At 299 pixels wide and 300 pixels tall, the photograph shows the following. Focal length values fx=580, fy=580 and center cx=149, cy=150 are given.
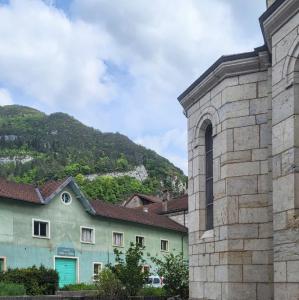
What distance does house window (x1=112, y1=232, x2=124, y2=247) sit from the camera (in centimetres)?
4406

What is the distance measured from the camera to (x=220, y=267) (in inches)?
494

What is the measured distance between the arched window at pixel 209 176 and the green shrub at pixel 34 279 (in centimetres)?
1796

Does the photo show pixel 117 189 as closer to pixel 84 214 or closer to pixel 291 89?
pixel 84 214

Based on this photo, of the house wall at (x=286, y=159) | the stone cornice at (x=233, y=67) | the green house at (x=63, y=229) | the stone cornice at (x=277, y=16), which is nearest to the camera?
the house wall at (x=286, y=159)

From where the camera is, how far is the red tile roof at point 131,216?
43944 mm

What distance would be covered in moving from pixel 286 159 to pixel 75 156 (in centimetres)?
11964

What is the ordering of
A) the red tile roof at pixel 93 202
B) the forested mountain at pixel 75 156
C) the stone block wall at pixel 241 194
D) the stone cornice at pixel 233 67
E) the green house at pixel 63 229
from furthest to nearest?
the forested mountain at pixel 75 156 → the red tile roof at pixel 93 202 → the green house at pixel 63 229 → the stone cornice at pixel 233 67 → the stone block wall at pixel 241 194

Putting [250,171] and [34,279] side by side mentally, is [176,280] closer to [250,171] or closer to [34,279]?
[250,171]

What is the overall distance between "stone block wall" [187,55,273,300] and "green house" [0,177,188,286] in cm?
2459

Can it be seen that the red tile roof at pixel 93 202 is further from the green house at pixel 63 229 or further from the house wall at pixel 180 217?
the house wall at pixel 180 217

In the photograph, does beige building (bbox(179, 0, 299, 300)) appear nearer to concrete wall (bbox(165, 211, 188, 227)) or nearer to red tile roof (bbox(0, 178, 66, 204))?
red tile roof (bbox(0, 178, 66, 204))

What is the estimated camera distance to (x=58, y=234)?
39375mm

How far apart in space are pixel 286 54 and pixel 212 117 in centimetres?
320

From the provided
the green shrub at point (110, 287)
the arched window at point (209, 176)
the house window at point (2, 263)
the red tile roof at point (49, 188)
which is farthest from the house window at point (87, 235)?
the arched window at point (209, 176)
